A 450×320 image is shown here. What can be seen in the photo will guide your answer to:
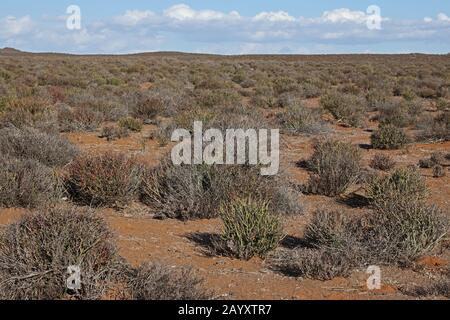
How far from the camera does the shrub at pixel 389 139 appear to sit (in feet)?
39.5

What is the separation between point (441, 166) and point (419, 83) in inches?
751

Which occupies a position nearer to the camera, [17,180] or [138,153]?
[17,180]

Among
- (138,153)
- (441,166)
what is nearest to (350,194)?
(441,166)

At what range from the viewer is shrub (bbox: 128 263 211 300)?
425 cm

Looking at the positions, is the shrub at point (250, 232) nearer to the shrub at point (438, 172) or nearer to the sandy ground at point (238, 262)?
the sandy ground at point (238, 262)

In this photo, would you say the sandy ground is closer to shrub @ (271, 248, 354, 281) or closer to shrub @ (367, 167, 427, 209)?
shrub @ (271, 248, 354, 281)

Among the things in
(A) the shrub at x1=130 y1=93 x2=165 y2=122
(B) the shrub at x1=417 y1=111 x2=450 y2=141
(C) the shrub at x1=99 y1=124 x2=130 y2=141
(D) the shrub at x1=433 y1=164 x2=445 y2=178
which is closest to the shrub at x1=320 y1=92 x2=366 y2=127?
(B) the shrub at x1=417 y1=111 x2=450 y2=141

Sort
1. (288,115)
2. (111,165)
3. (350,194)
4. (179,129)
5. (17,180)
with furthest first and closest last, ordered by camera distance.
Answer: (288,115) < (179,129) < (350,194) < (111,165) < (17,180)

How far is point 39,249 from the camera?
4652 mm

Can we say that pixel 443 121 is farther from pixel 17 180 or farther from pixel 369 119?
pixel 17 180

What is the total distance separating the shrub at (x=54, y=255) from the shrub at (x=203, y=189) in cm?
206

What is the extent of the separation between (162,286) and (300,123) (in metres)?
10.00

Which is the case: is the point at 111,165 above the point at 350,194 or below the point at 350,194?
above

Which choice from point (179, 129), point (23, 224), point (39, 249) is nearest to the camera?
point (39, 249)
